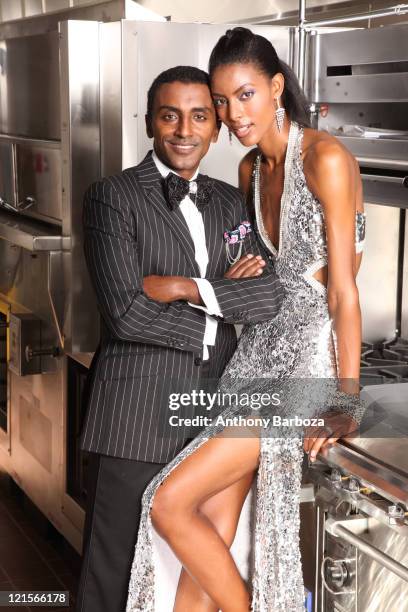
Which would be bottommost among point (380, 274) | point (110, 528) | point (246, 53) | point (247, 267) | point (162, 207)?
point (110, 528)

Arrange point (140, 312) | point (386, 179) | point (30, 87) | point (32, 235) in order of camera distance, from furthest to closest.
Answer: point (30, 87)
point (32, 235)
point (386, 179)
point (140, 312)

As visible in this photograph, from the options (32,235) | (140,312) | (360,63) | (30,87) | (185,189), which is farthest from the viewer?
(30,87)

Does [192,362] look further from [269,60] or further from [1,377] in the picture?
[1,377]

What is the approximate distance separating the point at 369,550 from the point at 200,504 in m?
0.40

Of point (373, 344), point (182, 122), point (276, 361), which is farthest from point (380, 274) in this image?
point (182, 122)

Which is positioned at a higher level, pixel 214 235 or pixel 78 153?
pixel 78 153

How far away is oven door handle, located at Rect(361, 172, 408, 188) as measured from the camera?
252 centimetres

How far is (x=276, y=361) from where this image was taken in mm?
2340

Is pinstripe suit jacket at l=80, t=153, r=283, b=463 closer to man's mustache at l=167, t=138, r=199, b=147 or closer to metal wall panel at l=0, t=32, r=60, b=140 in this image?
man's mustache at l=167, t=138, r=199, b=147

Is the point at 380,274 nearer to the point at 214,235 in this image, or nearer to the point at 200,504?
the point at 214,235

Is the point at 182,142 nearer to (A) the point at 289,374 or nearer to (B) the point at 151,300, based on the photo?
(B) the point at 151,300

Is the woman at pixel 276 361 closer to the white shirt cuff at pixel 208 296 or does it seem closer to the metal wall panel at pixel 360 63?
the white shirt cuff at pixel 208 296

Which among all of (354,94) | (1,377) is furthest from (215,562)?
(1,377)

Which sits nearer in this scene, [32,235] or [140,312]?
[140,312]
